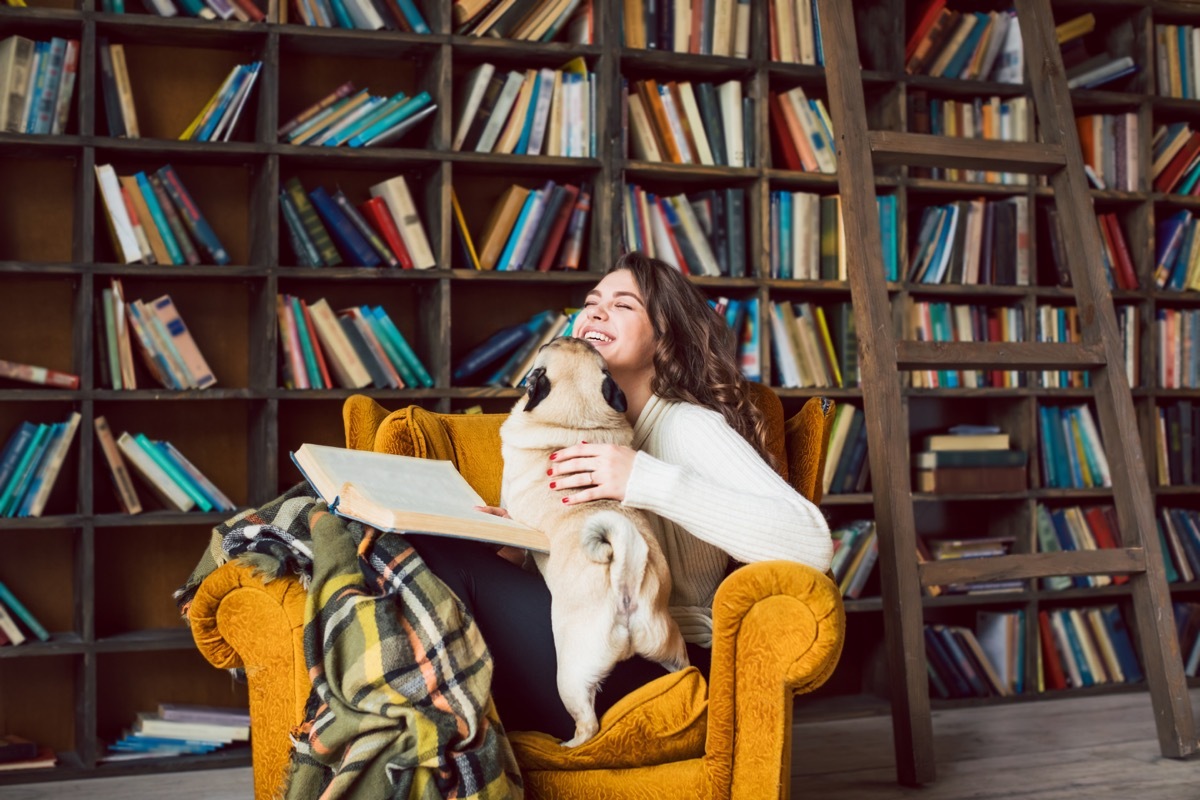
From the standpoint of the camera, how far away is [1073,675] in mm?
3443

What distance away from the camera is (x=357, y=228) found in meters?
2.90

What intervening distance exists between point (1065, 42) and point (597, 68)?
1623 mm

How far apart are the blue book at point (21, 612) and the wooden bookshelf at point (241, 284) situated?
7 cm

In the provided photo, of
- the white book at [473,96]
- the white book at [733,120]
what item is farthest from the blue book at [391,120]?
the white book at [733,120]

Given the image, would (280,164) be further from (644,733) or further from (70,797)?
(644,733)

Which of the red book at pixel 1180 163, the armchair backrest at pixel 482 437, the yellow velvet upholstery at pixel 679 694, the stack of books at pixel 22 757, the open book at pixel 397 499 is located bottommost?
the stack of books at pixel 22 757

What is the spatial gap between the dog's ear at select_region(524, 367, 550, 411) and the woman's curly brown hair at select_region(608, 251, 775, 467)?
0.91 ft

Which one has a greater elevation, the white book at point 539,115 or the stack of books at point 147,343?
the white book at point 539,115

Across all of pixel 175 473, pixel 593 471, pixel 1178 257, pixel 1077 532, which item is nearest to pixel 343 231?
pixel 175 473

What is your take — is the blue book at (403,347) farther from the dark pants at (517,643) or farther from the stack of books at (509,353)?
the dark pants at (517,643)

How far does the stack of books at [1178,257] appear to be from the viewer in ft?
11.8

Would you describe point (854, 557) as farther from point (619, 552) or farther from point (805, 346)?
point (619, 552)

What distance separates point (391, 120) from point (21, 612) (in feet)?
4.94

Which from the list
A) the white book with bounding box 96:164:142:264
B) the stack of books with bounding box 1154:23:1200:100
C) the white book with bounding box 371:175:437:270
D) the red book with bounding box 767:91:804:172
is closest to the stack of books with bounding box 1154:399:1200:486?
the stack of books with bounding box 1154:23:1200:100
